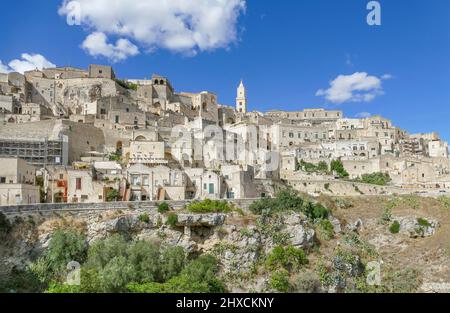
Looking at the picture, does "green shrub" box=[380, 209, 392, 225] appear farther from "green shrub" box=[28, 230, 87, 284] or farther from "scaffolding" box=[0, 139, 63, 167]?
"scaffolding" box=[0, 139, 63, 167]

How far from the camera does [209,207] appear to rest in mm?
32812

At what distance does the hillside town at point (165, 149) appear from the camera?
3462 centimetres

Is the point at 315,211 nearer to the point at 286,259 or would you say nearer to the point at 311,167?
the point at 286,259

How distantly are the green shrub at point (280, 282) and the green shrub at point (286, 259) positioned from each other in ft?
2.68

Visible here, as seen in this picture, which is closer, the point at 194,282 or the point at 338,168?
the point at 194,282

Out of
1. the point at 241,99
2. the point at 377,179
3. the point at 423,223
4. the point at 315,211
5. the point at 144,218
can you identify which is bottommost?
the point at 423,223

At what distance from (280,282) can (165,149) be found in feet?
63.9

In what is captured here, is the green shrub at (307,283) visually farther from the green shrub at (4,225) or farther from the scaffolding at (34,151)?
the scaffolding at (34,151)

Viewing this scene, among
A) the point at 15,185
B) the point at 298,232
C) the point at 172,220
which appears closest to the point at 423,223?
the point at 298,232

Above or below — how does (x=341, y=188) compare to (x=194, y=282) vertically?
above

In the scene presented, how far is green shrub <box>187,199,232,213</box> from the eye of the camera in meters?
32.5

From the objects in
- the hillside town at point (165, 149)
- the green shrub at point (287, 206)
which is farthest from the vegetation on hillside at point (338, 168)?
the green shrub at point (287, 206)

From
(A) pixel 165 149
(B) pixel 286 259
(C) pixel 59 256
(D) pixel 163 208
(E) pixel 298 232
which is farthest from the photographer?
(A) pixel 165 149
